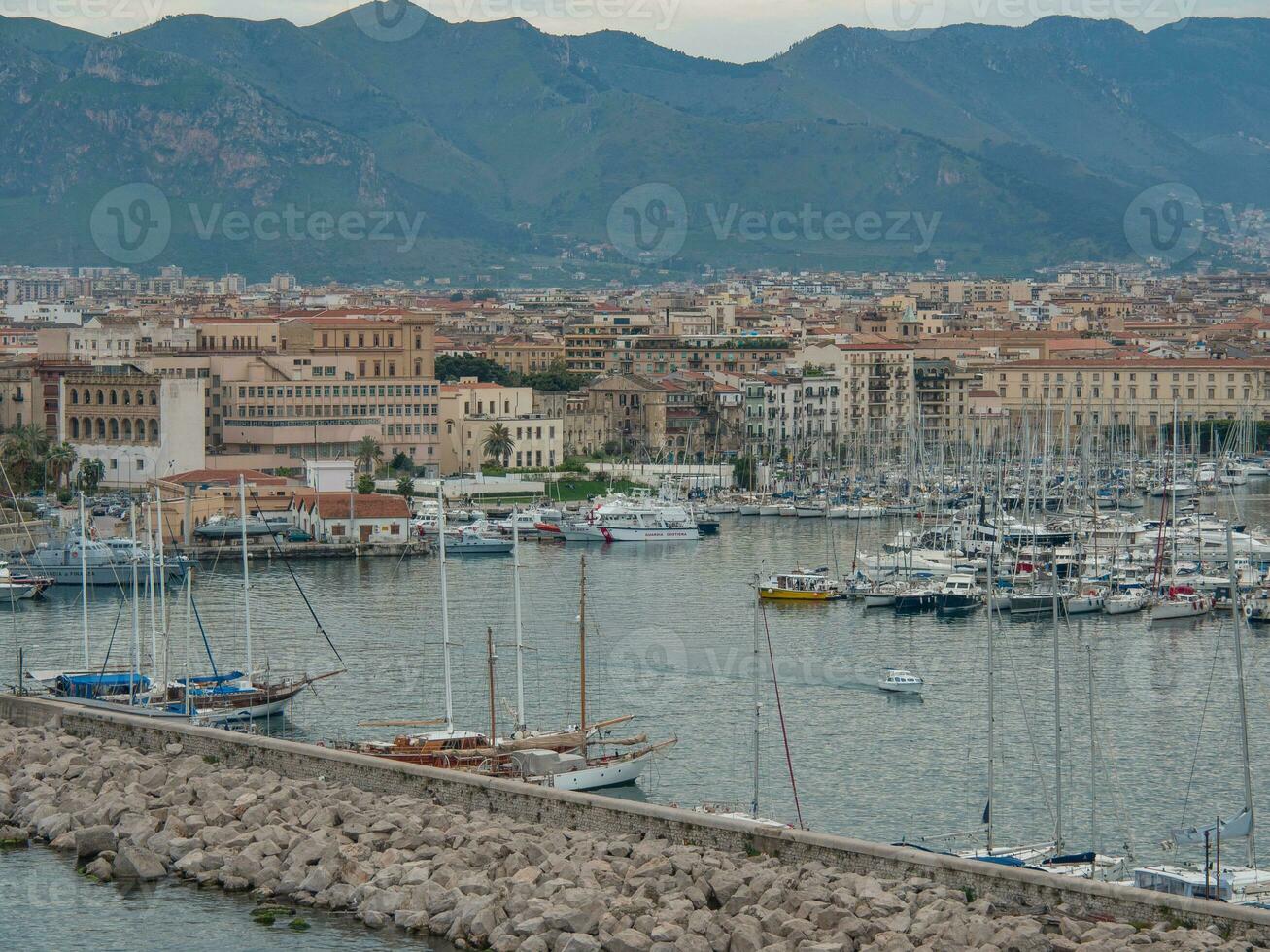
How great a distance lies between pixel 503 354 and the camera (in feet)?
190

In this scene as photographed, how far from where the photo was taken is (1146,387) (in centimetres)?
5469

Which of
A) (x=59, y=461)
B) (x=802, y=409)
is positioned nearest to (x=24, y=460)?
(x=59, y=461)

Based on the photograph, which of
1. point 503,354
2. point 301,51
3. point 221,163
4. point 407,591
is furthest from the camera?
point 301,51

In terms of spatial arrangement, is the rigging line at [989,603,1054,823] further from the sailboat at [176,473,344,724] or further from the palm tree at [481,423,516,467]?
the palm tree at [481,423,516,467]

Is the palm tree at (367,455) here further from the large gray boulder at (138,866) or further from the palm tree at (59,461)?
the large gray boulder at (138,866)

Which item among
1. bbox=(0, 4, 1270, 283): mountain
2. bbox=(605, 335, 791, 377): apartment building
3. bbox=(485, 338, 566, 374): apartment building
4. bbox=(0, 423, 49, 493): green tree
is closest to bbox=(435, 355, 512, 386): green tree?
bbox=(485, 338, 566, 374): apartment building

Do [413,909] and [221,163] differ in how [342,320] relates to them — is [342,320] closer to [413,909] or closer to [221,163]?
[413,909]

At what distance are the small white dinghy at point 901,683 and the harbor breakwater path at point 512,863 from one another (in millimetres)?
6339

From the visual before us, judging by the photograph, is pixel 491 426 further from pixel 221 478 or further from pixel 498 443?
pixel 221 478

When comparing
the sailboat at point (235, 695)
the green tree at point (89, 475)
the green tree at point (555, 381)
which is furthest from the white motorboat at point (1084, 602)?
the green tree at point (555, 381)

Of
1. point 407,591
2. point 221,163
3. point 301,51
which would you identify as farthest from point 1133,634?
point 301,51

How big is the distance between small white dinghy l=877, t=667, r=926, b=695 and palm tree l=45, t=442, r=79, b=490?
66.8 ft

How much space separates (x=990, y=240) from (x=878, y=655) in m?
133

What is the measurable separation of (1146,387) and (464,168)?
120 meters
